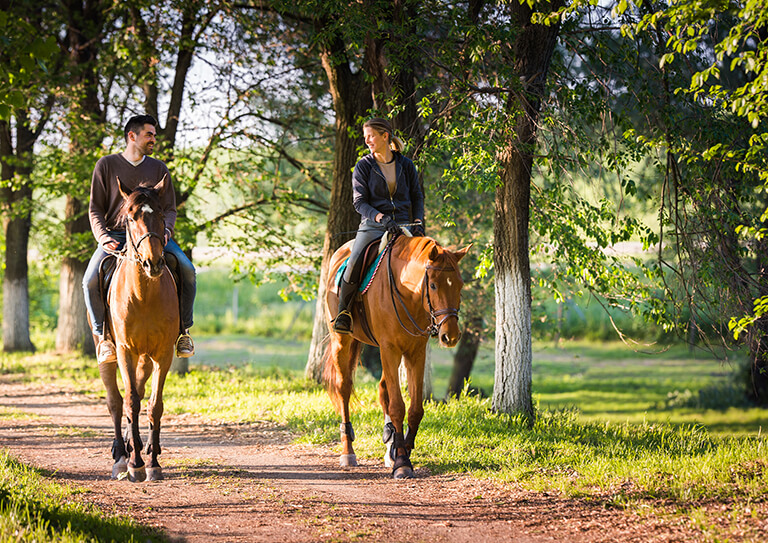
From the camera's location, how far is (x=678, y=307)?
802cm

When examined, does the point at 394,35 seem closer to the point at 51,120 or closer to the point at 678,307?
the point at 678,307

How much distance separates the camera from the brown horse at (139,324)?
19.7 ft

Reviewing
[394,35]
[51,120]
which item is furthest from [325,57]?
[51,120]

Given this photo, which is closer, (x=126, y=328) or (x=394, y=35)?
(x=126, y=328)

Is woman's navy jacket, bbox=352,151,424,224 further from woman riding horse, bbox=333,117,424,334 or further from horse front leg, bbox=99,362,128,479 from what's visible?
horse front leg, bbox=99,362,128,479

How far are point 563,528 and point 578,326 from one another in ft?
97.0

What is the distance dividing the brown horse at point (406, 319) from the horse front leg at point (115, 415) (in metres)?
2.10

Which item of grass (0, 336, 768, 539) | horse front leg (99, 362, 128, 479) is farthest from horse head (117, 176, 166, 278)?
grass (0, 336, 768, 539)

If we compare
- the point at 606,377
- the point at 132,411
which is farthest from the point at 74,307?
the point at 606,377

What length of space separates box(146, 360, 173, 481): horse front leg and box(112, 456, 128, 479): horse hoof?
23 centimetres

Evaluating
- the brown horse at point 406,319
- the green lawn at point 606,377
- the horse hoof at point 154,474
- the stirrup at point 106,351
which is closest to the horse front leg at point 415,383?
the brown horse at point 406,319

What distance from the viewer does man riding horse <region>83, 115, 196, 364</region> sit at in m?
6.71

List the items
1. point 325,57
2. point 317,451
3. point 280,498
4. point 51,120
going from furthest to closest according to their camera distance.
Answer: point 51,120 → point 325,57 → point 317,451 → point 280,498

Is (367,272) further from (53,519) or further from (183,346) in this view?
(53,519)
